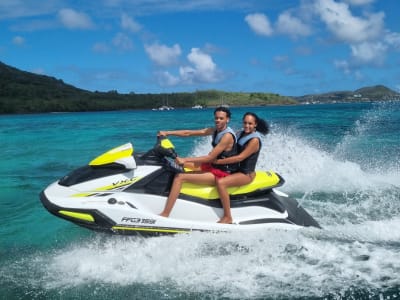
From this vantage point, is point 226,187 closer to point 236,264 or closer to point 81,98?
point 236,264

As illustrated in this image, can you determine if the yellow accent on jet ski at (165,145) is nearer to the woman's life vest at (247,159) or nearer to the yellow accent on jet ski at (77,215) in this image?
the woman's life vest at (247,159)

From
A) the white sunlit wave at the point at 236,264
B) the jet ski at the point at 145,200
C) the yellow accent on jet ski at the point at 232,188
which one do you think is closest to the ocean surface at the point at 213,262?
the white sunlit wave at the point at 236,264

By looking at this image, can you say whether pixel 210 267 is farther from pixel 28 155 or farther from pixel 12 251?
pixel 28 155

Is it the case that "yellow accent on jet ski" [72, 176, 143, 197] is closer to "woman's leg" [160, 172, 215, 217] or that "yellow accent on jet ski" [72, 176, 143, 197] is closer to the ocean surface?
"woman's leg" [160, 172, 215, 217]

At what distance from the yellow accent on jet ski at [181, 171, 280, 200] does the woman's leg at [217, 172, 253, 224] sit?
124 millimetres

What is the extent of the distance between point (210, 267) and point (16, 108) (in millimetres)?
111540

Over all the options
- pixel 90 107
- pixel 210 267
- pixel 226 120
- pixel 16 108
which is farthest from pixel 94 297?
pixel 90 107

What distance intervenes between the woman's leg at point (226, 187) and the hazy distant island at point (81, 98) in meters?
104

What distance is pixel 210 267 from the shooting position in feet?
16.3

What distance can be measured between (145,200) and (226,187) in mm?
989

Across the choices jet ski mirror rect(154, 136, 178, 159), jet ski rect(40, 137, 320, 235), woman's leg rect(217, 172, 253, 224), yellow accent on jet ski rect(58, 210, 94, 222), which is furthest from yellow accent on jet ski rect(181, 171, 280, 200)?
yellow accent on jet ski rect(58, 210, 94, 222)

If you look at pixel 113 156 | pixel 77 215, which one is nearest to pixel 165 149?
pixel 113 156

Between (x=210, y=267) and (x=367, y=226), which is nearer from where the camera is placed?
(x=210, y=267)

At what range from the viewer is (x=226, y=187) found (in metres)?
5.39
